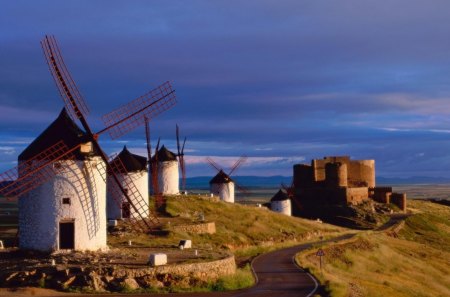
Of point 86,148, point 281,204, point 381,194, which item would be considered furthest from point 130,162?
point 381,194

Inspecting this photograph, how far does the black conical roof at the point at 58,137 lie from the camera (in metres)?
30.6

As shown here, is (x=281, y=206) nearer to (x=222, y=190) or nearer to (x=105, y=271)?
(x=222, y=190)

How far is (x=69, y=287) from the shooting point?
24.1 meters

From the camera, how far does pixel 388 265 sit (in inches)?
1764

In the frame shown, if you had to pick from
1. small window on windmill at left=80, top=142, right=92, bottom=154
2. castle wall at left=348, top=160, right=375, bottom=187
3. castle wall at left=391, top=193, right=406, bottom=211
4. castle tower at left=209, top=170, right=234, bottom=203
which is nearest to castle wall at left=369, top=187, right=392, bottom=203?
castle wall at left=391, top=193, right=406, bottom=211

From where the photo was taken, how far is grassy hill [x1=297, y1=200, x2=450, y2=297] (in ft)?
104

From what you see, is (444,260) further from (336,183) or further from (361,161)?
(361,161)

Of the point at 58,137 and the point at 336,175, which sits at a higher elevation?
the point at 58,137

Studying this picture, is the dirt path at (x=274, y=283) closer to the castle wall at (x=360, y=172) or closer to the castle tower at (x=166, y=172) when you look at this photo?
the castle tower at (x=166, y=172)

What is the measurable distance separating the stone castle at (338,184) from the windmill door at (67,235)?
49268 millimetres

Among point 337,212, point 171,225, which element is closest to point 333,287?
point 171,225

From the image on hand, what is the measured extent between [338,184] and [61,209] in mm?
51905

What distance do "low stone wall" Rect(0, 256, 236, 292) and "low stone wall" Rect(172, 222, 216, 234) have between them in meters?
16.6

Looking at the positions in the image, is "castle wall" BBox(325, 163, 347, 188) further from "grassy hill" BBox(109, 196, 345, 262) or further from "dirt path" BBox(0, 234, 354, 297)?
"dirt path" BBox(0, 234, 354, 297)
